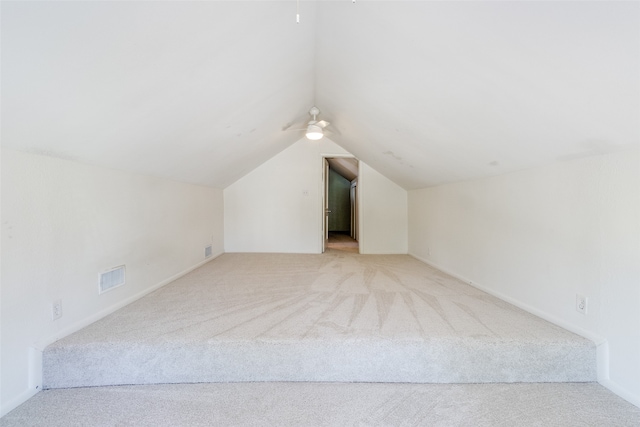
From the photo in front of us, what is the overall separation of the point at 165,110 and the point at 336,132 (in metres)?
2.87

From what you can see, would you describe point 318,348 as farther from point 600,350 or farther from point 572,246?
point 572,246

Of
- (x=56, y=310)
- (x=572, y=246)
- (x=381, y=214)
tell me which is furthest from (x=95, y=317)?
(x=381, y=214)

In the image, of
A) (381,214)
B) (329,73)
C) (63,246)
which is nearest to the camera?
(63,246)

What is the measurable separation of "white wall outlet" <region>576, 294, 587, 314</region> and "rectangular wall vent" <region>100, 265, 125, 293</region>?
146 inches

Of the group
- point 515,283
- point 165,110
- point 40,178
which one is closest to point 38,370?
point 40,178

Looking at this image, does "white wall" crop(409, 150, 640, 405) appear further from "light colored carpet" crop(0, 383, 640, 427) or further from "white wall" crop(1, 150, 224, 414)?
"white wall" crop(1, 150, 224, 414)

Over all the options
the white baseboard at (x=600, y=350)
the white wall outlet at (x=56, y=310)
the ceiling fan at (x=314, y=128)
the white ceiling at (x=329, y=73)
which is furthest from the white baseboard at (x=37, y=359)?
A: the white baseboard at (x=600, y=350)

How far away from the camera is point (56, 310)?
1767 mm

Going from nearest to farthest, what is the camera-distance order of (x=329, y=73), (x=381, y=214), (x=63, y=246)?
(x=63, y=246) < (x=329, y=73) < (x=381, y=214)

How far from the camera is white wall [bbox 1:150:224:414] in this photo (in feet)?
4.90

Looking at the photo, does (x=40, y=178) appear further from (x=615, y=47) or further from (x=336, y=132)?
(x=336, y=132)

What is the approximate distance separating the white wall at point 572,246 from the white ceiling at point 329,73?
0.59 ft

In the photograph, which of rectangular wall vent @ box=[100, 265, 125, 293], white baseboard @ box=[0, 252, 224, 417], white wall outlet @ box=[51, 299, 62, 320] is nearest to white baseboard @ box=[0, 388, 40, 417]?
white baseboard @ box=[0, 252, 224, 417]

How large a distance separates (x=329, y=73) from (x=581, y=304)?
281 cm
